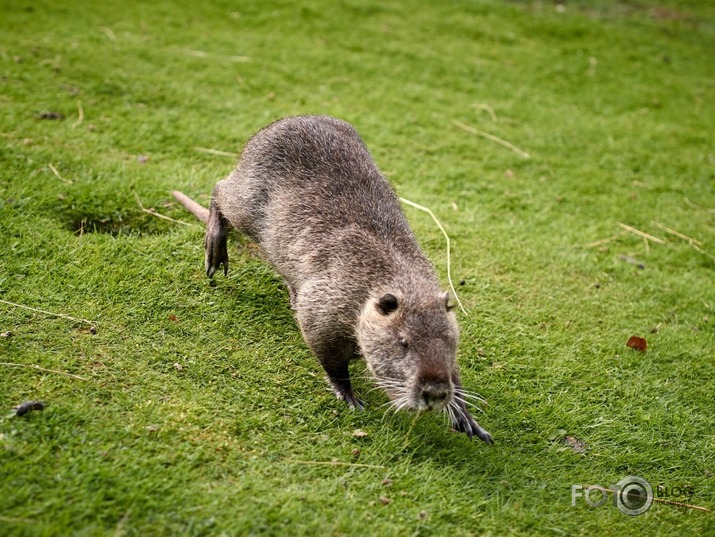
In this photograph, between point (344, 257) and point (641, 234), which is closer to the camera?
point (344, 257)

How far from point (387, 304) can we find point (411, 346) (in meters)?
0.27

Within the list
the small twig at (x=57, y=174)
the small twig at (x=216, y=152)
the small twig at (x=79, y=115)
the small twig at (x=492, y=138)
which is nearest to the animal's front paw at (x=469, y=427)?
the small twig at (x=216, y=152)

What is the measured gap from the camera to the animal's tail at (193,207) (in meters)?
5.11

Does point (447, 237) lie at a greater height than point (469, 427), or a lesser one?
greater

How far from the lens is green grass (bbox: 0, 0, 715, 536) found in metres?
3.33

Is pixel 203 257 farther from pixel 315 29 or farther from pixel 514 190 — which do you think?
pixel 315 29

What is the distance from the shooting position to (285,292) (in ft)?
15.5

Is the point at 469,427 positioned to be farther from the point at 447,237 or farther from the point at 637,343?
the point at 447,237

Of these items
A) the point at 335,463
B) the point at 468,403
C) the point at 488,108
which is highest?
the point at 488,108

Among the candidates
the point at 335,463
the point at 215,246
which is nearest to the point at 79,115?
the point at 215,246
